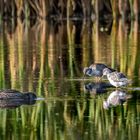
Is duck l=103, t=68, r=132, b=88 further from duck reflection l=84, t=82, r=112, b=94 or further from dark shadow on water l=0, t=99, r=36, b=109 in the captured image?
dark shadow on water l=0, t=99, r=36, b=109

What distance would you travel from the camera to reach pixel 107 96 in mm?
11328

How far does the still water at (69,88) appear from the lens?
901cm

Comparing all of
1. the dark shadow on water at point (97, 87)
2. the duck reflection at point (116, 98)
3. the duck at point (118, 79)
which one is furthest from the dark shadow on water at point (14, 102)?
the duck at point (118, 79)

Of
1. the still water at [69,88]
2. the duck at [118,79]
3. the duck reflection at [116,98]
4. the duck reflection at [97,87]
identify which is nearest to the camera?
the still water at [69,88]

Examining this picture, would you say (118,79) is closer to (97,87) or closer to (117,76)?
(117,76)

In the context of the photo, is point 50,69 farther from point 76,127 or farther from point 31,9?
point 31,9

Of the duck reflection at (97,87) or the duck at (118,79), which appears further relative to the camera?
the duck reflection at (97,87)

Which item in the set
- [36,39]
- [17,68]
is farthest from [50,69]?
[36,39]

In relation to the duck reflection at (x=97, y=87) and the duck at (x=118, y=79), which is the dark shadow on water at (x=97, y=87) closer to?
the duck reflection at (x=97, y=87)

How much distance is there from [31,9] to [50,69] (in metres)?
18.1

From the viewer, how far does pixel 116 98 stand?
36.4ft

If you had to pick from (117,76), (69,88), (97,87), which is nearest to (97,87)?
(97,87)

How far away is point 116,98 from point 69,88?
3.99 feet

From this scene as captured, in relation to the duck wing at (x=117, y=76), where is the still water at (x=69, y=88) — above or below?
below
